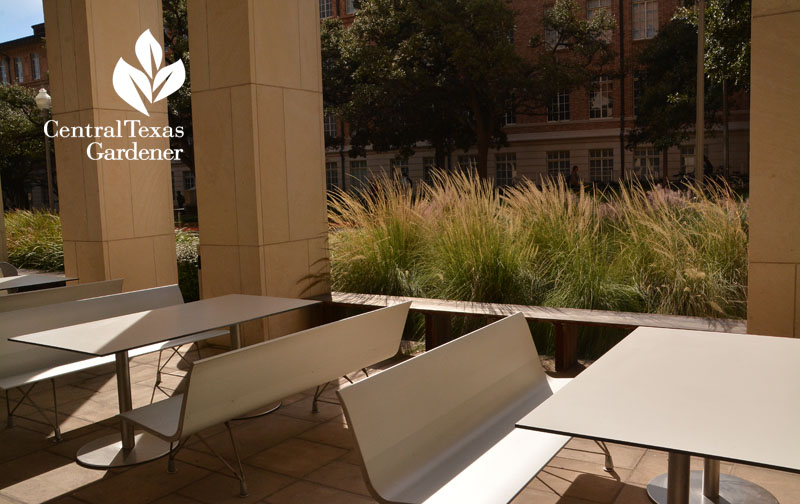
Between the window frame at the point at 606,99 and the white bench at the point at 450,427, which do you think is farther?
the window frame at the point at 606,99

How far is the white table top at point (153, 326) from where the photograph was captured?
330 centimetres

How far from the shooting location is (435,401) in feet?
8.16

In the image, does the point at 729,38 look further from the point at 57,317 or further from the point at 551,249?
the point at 57,317

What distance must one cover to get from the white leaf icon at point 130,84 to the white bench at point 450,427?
17.7 ft

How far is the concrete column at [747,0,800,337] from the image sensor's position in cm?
377

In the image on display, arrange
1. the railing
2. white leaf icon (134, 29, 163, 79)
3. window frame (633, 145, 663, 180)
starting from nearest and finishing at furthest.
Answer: the railing, white leaf icon (134, 29, 163, 79), window frame (633, 145, 663, 180)

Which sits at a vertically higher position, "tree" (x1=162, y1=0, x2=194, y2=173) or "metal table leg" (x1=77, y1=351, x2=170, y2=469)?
"tree" (x1=162, y1=0, x2=194, y2=173)

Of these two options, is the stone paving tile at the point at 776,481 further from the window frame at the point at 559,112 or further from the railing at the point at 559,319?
the window frame at the point at 559,112

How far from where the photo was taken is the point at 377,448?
2.16 meters

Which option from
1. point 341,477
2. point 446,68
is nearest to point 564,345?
point 341,477

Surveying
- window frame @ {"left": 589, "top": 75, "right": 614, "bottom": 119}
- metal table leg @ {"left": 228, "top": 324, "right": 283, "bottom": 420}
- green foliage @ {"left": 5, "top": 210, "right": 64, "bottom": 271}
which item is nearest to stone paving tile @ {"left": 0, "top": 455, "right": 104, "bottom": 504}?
metal table leg @ {"left": 228, "top": 324, "right": 283, "bottom": 420}

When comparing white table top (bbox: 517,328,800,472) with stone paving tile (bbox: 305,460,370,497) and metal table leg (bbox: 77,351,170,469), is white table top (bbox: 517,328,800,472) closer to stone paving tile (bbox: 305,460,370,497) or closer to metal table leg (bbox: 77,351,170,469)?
stone paving tile (bbox: 305,460,370,497)

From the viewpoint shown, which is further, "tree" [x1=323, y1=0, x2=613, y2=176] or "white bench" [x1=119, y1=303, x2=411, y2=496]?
"tree" [x1=323, y1=0, x2=613, y2=176]

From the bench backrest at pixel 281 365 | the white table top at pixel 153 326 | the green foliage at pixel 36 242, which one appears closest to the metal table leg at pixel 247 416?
the white table top at pixel 153 326
